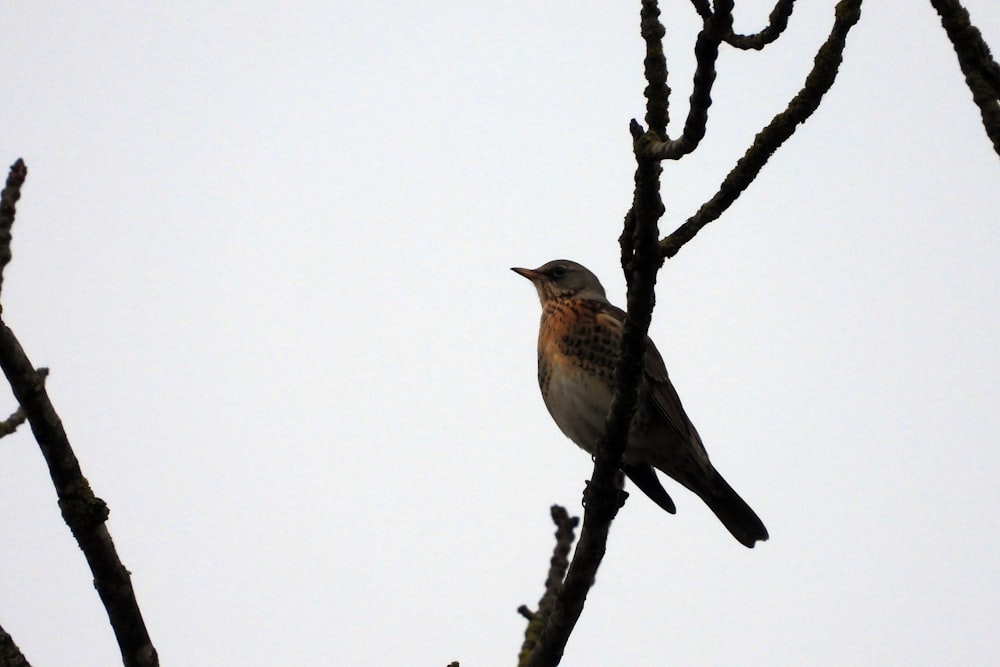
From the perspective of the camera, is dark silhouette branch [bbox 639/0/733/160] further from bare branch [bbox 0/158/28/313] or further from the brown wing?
the brown wing

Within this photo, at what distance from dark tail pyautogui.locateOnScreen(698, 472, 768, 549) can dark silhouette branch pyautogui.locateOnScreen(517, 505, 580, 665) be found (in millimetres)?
1726

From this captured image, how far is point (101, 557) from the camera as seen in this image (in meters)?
3.22

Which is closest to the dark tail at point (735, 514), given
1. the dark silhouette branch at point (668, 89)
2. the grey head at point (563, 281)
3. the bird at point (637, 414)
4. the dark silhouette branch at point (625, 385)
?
the bird at point (637, 414)

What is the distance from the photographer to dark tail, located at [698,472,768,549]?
21.5ft

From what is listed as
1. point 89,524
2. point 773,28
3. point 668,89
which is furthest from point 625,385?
point 89,524

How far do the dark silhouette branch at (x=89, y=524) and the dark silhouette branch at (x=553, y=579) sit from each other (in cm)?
187

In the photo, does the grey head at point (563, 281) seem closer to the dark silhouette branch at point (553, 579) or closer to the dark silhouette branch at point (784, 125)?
the dark silhouette branch at point (553, 579)

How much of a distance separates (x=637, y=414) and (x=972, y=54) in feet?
12.4

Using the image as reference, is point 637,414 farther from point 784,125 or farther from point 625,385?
point 784,125

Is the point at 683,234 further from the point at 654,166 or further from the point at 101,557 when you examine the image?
the point at 101,557

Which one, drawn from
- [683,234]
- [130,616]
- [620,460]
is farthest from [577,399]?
[130,616]

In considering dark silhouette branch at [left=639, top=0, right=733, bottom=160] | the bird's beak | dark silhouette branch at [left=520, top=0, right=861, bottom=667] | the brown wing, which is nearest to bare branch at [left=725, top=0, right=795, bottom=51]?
dark silhouette branch at [left=520, top=0, right=861, bottom=667]

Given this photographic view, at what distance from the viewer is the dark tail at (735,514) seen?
21.5 ft

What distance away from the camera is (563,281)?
7.58 meters
